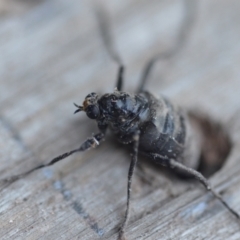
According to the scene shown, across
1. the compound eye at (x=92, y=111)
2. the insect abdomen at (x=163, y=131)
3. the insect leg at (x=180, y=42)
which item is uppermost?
the compound eye at (x=92, y=111)

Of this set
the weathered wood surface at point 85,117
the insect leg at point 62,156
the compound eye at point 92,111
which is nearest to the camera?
the weathered wood surface at point 85,117

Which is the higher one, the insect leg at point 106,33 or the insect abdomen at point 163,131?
the insect leg at point 106,33

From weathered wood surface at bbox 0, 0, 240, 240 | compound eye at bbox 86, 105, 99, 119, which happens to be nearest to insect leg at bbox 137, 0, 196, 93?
weathered wood surface at bbox 0, 0, 240, 240

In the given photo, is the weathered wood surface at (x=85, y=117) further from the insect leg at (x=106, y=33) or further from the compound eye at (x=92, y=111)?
the compound eye at (x=92, y=111)

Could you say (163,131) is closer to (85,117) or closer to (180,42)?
(85,117)

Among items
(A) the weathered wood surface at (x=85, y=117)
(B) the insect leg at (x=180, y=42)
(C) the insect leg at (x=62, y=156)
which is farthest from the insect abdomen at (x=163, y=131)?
(C) the insect leg at (x=62, y=156)

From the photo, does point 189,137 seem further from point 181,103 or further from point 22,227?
point 22,227
